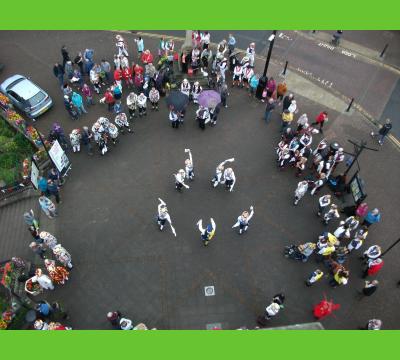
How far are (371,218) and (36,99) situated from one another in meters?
18.3

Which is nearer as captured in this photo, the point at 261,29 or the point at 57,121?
the point at 57,121

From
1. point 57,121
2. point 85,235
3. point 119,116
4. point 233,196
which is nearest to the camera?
point 85,235

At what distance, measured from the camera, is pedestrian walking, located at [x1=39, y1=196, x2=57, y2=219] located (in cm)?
1648

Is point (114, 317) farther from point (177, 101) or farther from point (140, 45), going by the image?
point (140, 45)

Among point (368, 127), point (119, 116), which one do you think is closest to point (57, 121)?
point (119, 116)

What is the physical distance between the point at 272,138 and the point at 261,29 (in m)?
10.9

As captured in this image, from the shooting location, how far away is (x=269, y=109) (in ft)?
68.3

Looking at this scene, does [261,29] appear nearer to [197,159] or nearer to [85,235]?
[197,159]

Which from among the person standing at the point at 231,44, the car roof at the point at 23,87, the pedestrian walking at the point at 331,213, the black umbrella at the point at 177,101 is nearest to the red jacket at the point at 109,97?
the black umbrella at the point at 177,101

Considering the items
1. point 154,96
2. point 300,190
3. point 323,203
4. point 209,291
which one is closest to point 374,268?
point 323,203

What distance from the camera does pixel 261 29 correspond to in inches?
1093

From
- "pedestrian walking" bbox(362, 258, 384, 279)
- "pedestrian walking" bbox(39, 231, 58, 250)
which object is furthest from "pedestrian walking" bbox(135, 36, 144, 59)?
"pedestrian walking" bbox(362, 258, 384, 279)

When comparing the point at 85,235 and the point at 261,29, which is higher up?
the point at 261,29

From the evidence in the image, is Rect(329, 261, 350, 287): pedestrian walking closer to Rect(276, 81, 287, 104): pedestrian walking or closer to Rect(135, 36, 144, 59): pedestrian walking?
Rect(276, 81, 287, 104): pedestrian walking
